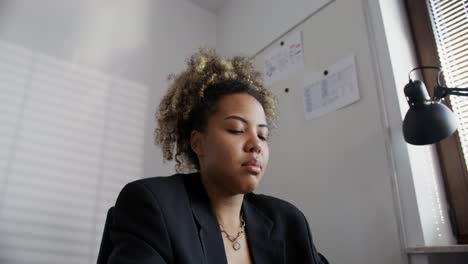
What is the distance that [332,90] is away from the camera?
1.55 metres

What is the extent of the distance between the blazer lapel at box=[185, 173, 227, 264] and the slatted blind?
3.20ft

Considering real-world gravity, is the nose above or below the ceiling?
below

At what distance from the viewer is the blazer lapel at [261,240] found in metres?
0.87

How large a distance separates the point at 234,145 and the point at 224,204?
0.56 ft

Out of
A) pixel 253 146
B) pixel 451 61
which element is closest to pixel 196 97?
pixel 253 146

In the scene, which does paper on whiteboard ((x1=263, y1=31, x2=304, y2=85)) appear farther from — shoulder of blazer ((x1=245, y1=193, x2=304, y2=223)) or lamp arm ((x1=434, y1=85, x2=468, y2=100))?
shoulder of blazer ((x1=245, y1=193, x2=304, y2=223))

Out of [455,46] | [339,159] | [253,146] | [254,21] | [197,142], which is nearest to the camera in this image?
[253,146]

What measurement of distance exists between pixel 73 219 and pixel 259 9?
60.7 inches

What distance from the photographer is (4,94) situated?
4.95 feet

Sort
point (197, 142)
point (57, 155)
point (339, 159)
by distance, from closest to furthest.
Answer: point (197, 142) < point (339, 159) < point (57, 155)

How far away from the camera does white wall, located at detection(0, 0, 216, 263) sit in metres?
1.46

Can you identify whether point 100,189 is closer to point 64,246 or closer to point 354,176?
point 64,246

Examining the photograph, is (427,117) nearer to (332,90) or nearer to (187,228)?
(332,90)

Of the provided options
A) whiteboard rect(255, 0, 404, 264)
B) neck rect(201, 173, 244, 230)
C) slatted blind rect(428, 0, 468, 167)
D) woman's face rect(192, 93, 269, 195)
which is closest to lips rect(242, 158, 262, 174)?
woman's face rect(192, 93, 269, 195)
